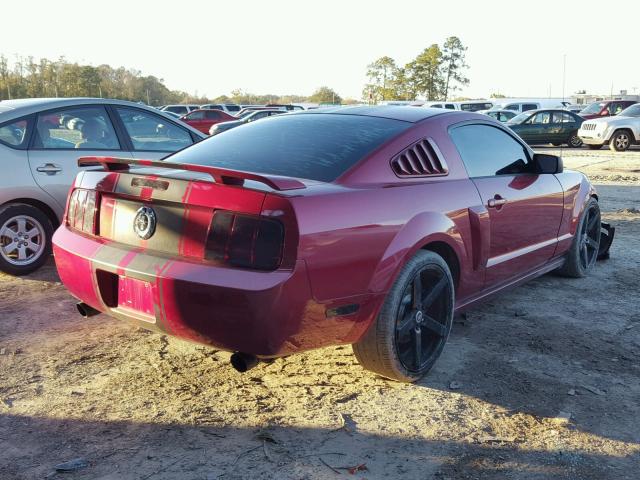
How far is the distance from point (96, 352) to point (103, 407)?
0.77m

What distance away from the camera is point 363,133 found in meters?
3.68

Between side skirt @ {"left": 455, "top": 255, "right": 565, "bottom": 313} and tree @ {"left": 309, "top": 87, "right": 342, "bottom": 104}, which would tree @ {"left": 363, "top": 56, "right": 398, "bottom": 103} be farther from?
side skirt @ {"left": 455, "top": 255, "right": 565, "bottom": 313}

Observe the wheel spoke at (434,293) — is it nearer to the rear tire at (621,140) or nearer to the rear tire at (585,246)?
the rear tire at (585,246)

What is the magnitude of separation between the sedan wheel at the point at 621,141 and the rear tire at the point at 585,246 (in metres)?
16.9

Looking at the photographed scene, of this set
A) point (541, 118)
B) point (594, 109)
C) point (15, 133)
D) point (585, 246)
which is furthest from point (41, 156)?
point (594, 109)

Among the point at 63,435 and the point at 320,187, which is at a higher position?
the point at 320,187

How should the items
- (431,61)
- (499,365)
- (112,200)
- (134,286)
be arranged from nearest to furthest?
1. (134,286)
2. (112,200)
3. (499,365)
4. (431,61)

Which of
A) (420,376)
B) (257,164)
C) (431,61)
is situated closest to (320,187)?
(257,164)

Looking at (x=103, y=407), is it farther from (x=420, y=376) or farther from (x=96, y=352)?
(x=420, y=376)

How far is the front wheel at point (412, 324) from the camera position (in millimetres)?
3246

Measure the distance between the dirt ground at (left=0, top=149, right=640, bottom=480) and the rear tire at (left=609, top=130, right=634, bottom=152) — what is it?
18.4 metres

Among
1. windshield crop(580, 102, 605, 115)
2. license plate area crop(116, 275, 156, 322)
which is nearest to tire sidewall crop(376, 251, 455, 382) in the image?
license plate area crop(116, 275, 156, 322)

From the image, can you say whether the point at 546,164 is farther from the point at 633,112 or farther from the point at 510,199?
the point at 633,112

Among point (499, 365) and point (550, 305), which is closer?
point (499, 365)
